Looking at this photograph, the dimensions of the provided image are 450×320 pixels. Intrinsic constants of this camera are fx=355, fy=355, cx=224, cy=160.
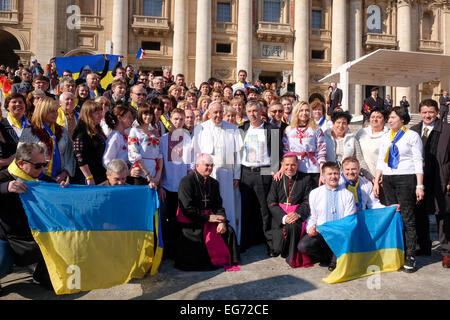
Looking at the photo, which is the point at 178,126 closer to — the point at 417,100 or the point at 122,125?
the point at 122,125

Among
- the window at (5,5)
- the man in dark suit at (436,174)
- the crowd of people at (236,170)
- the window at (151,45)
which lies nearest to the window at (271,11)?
the window at (151,45)

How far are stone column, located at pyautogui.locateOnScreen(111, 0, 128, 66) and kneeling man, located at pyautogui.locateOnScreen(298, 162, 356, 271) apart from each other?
76.2ft

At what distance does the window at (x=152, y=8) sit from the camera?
2664 cm

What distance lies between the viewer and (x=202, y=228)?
4625 mm

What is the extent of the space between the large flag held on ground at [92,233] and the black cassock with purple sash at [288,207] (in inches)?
66.8

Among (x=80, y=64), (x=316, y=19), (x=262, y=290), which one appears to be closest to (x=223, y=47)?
(x=316, y=19)

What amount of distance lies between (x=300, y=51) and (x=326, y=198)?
82.7 ft

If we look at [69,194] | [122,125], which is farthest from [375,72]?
[69,194]

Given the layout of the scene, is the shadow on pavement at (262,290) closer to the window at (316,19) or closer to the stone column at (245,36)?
the stone column at (245,36)

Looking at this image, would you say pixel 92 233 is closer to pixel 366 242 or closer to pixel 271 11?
pixel 366 242

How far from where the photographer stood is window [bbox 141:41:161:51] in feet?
87.6

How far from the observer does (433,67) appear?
1739 centimetres

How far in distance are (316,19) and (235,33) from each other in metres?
7.33

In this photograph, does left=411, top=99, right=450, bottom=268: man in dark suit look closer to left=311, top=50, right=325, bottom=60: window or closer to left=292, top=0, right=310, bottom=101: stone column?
left=292, top=0, right=310, bottom=101: stone column
